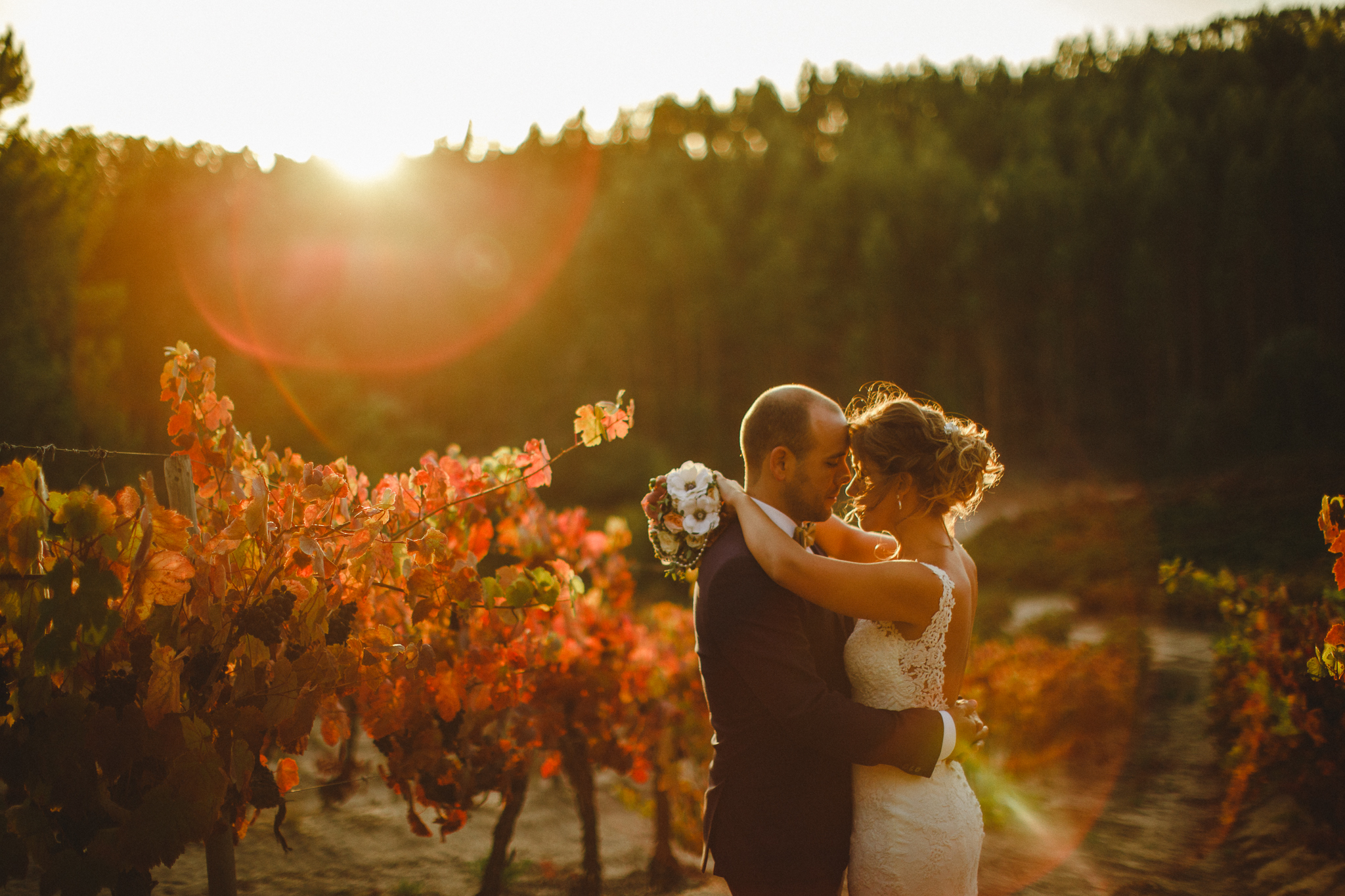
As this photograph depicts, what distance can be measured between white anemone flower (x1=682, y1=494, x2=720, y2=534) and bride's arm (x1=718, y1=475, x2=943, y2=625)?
0.07 m

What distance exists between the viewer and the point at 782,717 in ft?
7.29

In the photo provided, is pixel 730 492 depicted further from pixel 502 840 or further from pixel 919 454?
pixel 502 840

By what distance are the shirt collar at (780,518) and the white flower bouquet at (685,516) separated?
13cm

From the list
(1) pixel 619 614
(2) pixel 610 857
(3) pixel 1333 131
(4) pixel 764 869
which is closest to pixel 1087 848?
(2) pixel 610 857

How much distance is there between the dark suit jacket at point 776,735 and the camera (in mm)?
2242

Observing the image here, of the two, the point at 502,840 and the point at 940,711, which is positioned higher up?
the point at 940,711

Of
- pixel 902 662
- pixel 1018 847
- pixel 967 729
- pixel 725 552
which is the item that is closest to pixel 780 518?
pixel 725 552

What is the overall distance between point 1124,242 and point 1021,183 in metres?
6.21

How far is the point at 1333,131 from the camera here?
130 ft

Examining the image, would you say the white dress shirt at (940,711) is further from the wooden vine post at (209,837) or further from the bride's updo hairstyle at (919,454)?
the wooden vine post at (209,837)

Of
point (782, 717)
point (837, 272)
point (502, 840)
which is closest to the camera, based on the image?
point (782, 717)

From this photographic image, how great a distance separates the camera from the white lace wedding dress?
240 cm

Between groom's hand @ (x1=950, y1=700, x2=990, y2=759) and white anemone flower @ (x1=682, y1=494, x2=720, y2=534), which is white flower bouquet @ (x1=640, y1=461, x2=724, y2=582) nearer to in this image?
white anemone flower @ (x1=682, y1=494, x2=720, y2=534)

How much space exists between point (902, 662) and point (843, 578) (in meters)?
0.40
